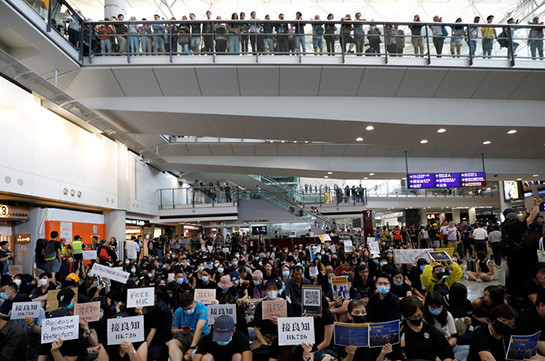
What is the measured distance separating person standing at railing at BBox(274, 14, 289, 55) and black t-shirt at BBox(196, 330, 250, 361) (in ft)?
33.6

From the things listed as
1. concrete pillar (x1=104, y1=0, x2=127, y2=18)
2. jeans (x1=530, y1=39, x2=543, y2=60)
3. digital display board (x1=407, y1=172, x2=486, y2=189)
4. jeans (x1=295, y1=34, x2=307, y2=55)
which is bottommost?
digital display board (x1=407, y1=172, x2=486, y2=189)

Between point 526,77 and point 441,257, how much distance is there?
25.3 feet

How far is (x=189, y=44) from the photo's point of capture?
44.5 feet

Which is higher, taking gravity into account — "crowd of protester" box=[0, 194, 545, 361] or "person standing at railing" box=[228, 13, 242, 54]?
"person standing at railing" box=[228, 13, 242, 54]

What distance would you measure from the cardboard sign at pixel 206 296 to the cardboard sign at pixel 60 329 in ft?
7.42

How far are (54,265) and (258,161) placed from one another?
13.0 metres

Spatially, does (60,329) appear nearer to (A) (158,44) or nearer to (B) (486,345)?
A: (B) (486,345)

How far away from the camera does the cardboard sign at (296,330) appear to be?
511 cm

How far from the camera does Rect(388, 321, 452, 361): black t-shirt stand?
194 inches

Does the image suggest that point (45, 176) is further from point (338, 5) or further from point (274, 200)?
point (338, 5)

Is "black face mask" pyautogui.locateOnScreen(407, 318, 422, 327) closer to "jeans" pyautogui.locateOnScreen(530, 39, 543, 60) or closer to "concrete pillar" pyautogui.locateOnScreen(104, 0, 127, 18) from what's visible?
"jeans" pyautogui.locateOnScreen(530, 39, 543, 60)

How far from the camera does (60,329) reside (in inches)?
217

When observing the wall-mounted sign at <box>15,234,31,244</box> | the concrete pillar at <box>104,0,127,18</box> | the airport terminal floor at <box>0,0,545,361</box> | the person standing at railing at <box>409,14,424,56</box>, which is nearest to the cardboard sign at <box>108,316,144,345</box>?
the airport terminal floor at <box>0,0,545,361</box>

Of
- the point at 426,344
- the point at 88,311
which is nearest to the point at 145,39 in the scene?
the point at 88,311
